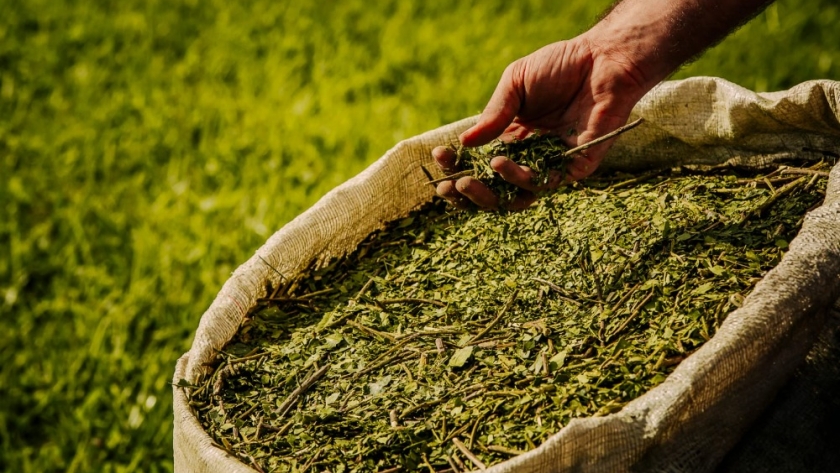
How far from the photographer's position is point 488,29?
16.1 feet

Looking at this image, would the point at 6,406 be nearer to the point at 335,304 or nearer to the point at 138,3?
the point at 335,304

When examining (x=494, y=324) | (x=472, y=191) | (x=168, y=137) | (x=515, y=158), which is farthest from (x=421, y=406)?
(x=168, y=137)

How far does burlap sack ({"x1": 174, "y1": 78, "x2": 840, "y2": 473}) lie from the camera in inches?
55.0

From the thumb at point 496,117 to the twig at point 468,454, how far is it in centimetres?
83

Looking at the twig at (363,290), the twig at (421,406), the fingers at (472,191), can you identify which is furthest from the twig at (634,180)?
the twig at (421,406)

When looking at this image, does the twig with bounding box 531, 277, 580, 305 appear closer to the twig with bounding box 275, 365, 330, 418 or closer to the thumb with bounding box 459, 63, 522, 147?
the thumb with bounding box 459, 63, 522, 147

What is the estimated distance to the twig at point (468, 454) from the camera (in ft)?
4.86

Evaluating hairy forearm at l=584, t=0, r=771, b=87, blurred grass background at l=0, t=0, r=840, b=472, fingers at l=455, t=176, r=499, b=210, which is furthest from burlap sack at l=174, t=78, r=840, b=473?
blurred grass background at l=0, t=0, r=840, b=472

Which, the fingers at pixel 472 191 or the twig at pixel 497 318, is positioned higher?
the fingers at pixel 472 191

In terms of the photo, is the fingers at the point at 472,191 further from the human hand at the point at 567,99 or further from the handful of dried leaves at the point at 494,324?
the handful of dried leaves at the point at 494,324

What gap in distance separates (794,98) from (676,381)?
3.18ft

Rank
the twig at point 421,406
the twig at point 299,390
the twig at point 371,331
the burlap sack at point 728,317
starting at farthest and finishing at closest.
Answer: the twig at point 371,331 → the twig at point 299,390 → the twig at point 421,406 → the burlap sack at point 728,317

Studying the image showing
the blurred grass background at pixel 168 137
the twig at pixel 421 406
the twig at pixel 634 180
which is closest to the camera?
the twig at pixel 421 406

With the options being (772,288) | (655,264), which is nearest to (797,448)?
(772,288)
